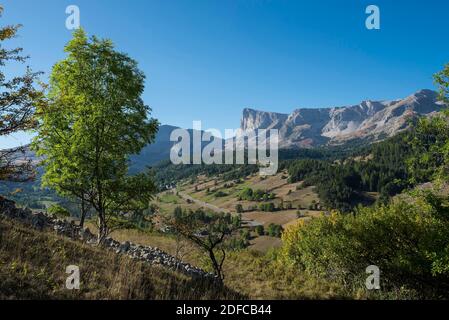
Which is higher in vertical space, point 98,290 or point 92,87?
point 92,87

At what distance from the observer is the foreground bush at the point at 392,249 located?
21.5 m

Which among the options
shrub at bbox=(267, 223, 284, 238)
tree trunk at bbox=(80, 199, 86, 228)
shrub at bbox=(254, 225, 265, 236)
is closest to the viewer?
tree trunk at bbox=(80, 199, 86, 228)

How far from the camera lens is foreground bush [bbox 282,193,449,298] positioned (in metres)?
21.5

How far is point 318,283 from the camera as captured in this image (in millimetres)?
22172

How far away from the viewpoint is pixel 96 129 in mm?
22422

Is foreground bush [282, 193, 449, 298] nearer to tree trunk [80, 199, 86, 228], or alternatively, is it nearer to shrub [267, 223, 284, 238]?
tree trunk [80, 199, 86, 228]

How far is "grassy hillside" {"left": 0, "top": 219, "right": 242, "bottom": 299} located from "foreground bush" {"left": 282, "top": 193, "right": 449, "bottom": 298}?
40.9 ft

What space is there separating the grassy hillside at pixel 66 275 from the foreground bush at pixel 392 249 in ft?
40.9

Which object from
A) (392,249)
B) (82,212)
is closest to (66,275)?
(82,212)

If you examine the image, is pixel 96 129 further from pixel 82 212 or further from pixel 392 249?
pixel 392 249

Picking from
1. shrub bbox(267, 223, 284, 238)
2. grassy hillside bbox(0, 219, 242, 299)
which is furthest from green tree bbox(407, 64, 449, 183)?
shrub bbox(267, 223, 284, 238)

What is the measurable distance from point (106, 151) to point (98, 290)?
45.3ft
